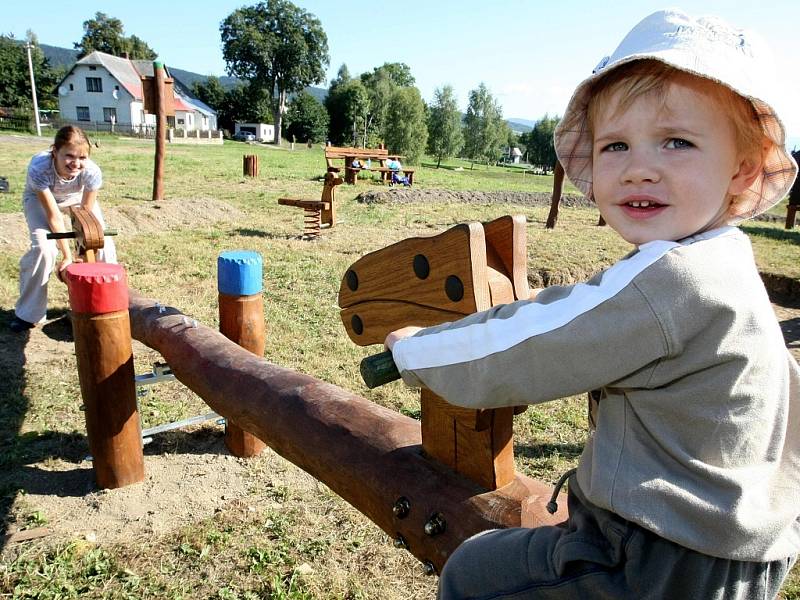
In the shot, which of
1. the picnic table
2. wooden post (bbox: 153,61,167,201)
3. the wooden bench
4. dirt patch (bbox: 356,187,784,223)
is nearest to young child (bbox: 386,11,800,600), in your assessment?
wooden post (bbox: 153,61,167,201)

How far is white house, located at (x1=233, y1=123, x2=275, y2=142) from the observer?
57.8 metres

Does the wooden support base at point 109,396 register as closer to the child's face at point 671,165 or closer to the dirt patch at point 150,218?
the child's face at point 671,165

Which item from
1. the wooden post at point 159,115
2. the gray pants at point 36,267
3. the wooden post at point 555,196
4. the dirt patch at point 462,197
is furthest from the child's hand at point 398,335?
the dirt patch at point 462,197

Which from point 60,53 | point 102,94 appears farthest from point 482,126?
point 60,53

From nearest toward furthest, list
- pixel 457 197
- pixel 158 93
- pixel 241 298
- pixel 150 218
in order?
pixel 241 298, pixel 150 218, pixel 158 93, pixel 457 197

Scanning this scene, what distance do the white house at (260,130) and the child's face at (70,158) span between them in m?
55.1

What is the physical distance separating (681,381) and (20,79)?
196 ft

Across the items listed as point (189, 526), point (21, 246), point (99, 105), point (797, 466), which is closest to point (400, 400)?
point (189, 526)

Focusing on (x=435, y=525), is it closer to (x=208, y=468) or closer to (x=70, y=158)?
(x=208, y=468)

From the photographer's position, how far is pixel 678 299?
88 centimetres

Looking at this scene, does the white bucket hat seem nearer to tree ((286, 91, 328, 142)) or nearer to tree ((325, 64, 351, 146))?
tree ((325, 64, 351, 146))

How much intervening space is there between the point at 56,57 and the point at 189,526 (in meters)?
209

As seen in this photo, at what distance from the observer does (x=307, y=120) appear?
5434cm

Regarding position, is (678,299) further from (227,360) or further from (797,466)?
(227,360)
